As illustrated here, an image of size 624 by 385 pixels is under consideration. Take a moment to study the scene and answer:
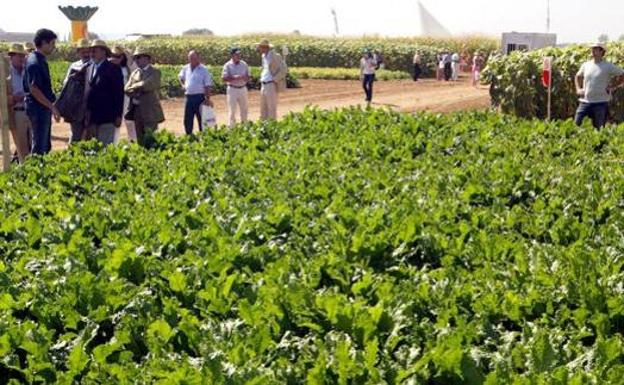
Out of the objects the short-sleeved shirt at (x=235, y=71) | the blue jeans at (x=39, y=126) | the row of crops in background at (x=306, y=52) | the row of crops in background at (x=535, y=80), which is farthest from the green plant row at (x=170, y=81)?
the row of crops in background at (x=306, y=52)

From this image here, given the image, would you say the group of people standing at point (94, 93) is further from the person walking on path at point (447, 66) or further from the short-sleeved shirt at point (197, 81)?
the person walking on path at point (447, 66)

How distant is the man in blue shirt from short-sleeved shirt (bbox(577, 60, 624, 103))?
7.14 meters

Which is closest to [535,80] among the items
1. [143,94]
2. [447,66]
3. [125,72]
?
[125,72]

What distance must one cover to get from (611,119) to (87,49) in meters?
9.55

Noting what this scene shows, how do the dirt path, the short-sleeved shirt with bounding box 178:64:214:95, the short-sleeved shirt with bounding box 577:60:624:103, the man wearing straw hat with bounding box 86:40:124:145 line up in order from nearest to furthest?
the man wearing straw hat with bounding box 86:40:124:145, the short-sleeved shirt with bounding box 577:60:624:103, the short-sleeved shirt with bounding box 178:64:214:95, the dirt path

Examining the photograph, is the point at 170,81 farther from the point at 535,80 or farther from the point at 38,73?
the point at 38,73

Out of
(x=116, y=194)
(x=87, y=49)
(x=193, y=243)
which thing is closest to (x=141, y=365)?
(x=193, y=243)

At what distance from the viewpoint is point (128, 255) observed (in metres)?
4.57

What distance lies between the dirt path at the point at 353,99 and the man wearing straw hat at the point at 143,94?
5.49 m

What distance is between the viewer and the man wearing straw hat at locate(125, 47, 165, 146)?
13180 millimetres

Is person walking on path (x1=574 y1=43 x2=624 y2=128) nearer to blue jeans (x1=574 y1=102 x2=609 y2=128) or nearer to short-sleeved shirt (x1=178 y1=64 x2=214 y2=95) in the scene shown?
blue jeans (x1=574 y1=102 x2=609 y2=128)

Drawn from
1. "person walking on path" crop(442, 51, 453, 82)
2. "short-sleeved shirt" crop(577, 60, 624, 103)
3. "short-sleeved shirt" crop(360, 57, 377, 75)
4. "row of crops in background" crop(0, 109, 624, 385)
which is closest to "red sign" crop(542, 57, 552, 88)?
"short-sleeved shirt" crop(577, 60, 624, 103)

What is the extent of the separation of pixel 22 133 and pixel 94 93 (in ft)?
7.95

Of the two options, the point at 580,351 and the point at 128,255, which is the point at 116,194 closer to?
the point at 128,255
